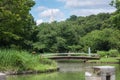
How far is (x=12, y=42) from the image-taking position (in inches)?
1941

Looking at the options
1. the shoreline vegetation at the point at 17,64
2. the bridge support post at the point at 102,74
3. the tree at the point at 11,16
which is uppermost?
the tree at the point at 11,16

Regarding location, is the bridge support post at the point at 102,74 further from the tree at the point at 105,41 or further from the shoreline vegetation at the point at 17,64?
the tree at the point at 105,41

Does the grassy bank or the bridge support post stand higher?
the bridge support post

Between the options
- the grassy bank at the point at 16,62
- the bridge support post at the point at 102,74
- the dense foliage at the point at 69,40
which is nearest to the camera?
the bridge support post at the point at 102,74

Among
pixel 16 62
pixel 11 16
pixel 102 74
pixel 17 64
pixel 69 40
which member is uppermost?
pixel 11 16

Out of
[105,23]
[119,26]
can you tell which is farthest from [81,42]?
[119,26]

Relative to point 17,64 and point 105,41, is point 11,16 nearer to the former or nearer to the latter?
point 17,64

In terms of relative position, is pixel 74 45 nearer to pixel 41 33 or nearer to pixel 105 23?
pixel 41 33

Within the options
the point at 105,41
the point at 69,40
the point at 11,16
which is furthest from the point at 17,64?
the point at 69,40

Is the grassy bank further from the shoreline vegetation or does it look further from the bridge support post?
the bridge support post

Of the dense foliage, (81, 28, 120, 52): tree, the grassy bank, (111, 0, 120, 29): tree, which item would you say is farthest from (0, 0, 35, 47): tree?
(81, 28, 120, 52): tree

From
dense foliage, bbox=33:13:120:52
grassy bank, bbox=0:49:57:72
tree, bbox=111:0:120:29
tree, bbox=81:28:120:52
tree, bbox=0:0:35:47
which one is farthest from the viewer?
dense foliage, bbox=33:13:120:52

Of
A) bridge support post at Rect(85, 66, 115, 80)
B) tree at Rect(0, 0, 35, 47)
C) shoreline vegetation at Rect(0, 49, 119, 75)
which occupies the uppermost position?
tree at Rect(0, 0, 35, 47)

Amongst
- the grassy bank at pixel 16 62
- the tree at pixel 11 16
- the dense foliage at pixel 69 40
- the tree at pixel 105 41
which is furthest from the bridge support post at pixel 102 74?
the tree at pixel 105 41
